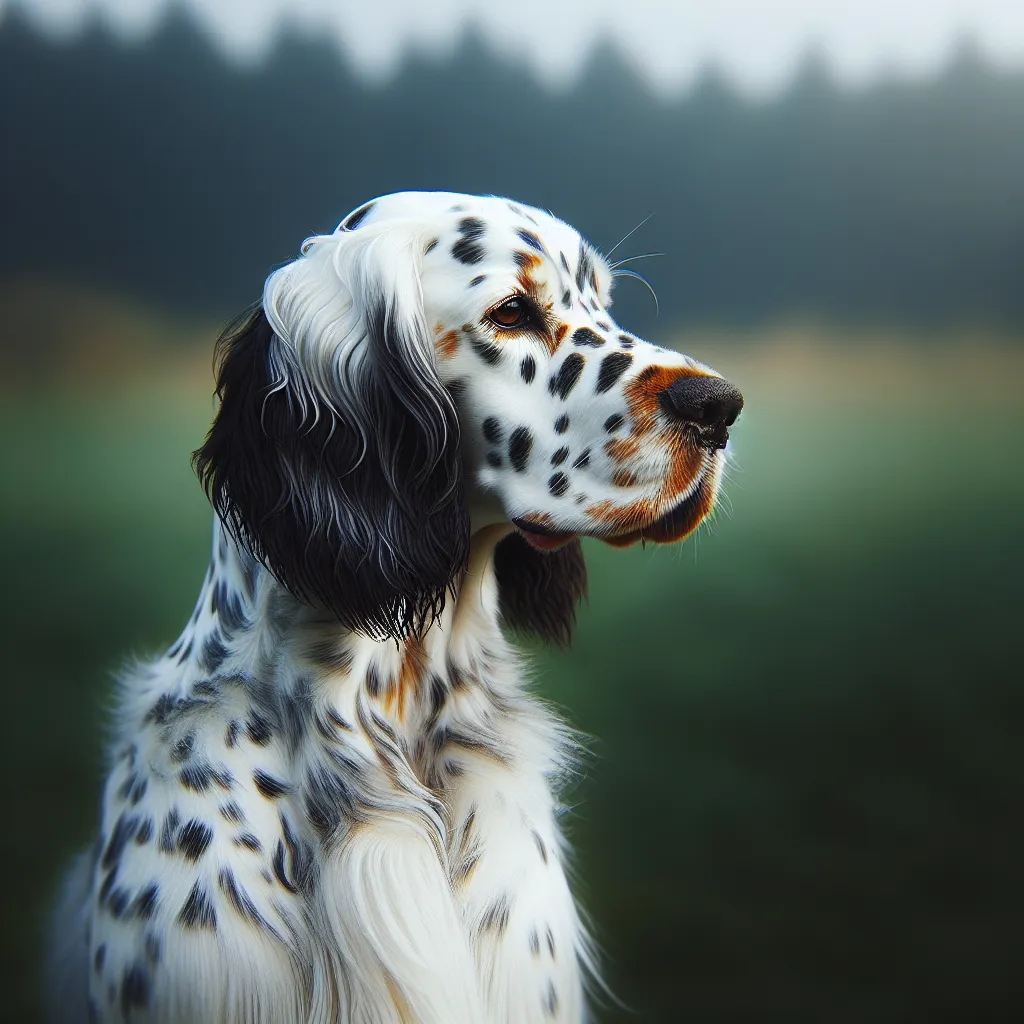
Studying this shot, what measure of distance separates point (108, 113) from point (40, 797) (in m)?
1.51

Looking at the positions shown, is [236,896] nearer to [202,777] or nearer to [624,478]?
[202,777]

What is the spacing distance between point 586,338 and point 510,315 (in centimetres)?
9

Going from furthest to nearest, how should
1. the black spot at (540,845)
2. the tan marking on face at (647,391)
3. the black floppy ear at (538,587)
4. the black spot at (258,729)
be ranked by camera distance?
the black floppy ear at (538,587)
the black spot at (540,845)
the black spot at (258,729)
the tan marking on face at (647,391)

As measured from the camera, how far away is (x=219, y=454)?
1.41m

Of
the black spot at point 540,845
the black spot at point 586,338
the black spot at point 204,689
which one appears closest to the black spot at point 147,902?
the black spot at point 204,689

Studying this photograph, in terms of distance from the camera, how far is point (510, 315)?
4.52ft

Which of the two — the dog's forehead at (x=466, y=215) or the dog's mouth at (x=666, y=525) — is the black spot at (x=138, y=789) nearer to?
the dog's mouth at (x=666, y=525)

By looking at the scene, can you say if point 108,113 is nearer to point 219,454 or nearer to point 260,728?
point 219,454

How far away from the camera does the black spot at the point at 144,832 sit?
1403mm

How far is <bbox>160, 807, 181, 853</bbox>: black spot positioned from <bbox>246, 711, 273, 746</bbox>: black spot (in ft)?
0.41

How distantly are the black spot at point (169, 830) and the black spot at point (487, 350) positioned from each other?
0.65 meters

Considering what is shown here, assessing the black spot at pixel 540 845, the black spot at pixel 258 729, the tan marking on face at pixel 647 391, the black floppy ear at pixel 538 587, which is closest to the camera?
the tan marking on face at pixel 647 391

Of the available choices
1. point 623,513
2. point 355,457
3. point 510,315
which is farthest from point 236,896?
point 510,315

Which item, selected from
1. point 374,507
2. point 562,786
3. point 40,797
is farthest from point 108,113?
point 562,786
